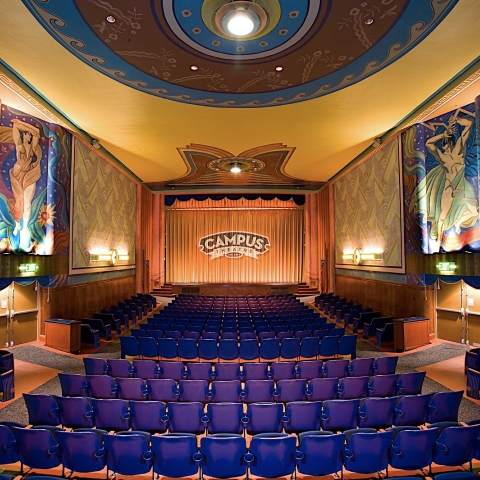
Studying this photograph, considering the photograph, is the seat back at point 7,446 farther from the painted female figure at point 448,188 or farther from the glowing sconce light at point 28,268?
the painted female figure at point 448,188

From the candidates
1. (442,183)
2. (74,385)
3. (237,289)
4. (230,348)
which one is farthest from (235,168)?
(74,385)

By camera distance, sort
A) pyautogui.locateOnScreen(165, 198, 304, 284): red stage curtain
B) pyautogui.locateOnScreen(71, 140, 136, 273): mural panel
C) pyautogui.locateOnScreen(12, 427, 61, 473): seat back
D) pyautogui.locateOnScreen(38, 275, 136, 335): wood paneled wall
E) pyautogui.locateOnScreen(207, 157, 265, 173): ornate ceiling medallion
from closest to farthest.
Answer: pyautogui.locateOnScreen(12, 427, 61, 473): seat back, pyautogui.locateOnScreen(38, 275, 136, 335): wood paneled wall, pyautogui.locateOnScreen(71, 140, 136, 273): mural panel, pyautogui.locateOnScreen(207, 157, 265, 173): ornate ceiling medallion, pyautogui.locateOnScreen(165, 198, 304, 284): red stage curtain

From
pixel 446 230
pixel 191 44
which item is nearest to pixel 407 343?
pixel 446 230

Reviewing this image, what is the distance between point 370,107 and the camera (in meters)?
9.28

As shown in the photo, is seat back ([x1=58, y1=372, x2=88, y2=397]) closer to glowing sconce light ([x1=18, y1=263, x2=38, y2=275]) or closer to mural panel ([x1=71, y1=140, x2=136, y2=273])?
glowing sconce light ([x1=18, y1=263, x2=38, y2=275])

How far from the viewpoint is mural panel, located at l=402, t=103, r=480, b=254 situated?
28.2ft

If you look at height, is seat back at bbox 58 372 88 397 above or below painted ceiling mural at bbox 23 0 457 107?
below

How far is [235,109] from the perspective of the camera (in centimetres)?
948

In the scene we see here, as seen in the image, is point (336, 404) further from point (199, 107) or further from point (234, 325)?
point (199, 107)

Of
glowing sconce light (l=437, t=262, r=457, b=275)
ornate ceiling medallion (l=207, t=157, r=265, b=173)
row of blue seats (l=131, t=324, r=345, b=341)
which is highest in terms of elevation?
→ ornate ceiling medallion (l=207, t=157, r=265, b=173)

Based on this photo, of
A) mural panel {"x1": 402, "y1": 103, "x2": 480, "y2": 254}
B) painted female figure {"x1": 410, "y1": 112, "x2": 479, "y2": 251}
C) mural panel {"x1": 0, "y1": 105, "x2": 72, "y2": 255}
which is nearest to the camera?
mural panel {"x1": 402, "y1": 103, "x2": 480, "y2": 254}

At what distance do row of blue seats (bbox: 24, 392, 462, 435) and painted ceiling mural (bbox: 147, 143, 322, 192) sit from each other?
988cm

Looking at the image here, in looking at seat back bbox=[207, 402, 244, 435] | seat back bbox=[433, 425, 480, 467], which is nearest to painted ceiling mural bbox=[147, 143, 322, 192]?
seat back bbox=[207, 402, 244, 435]

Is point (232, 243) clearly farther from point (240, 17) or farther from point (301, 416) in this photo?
point (301, 416)
